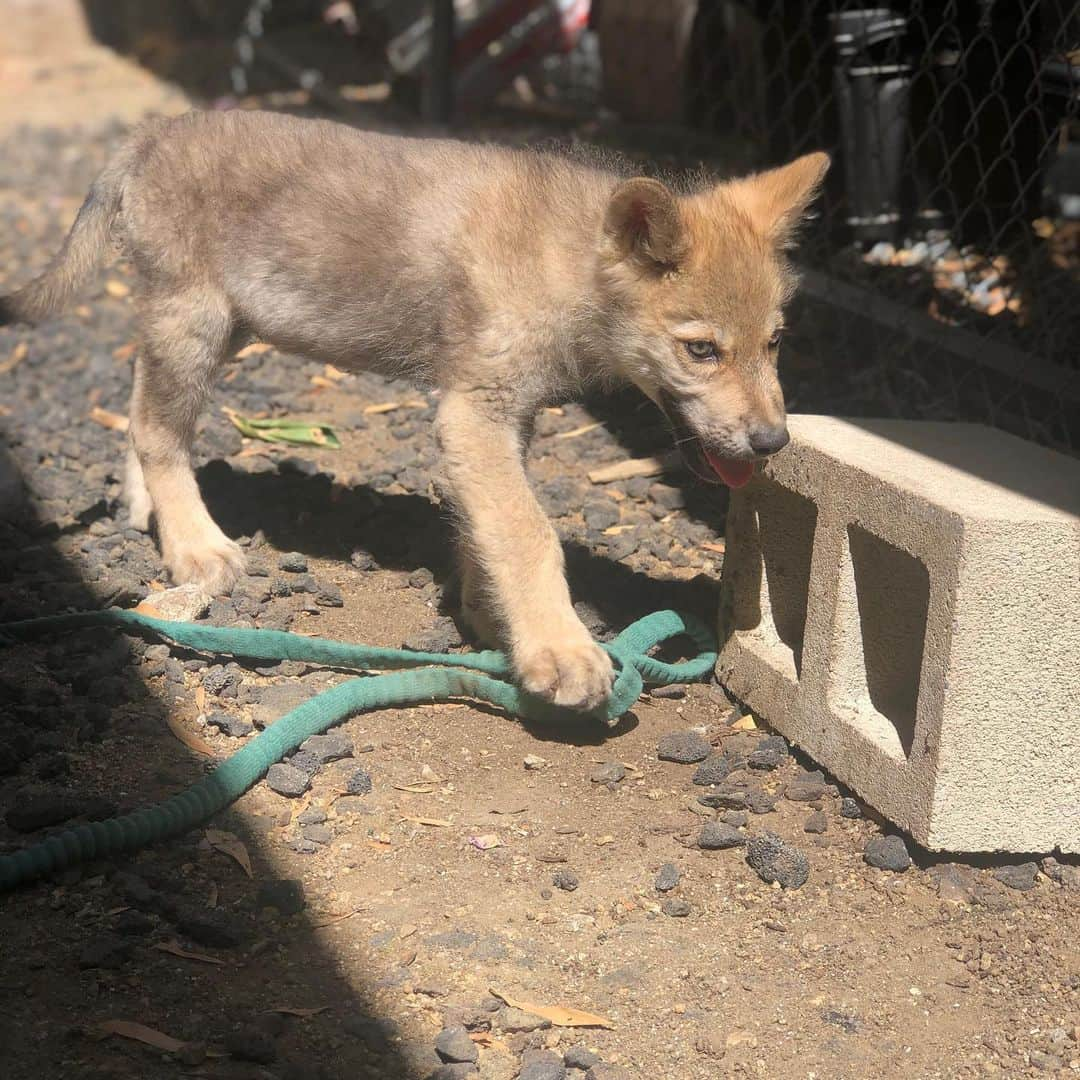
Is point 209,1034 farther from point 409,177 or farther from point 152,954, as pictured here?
point 409,177

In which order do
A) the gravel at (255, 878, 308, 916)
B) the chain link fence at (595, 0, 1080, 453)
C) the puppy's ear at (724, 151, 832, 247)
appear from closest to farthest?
the gravel at (255, 878, 308, 916) < the puppy's ear at (724, 151, 832, 247) < the chain link fence at (595, 0, 1080, 453)

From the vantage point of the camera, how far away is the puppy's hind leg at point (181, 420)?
410 cm

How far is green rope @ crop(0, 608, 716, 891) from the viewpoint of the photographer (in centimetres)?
332

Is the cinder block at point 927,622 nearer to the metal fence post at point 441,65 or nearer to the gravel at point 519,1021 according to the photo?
the gravel at point 519,1021

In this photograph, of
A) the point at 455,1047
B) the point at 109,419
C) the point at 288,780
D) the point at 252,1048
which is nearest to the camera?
the point at 252,1048

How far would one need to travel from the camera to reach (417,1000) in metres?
2.58

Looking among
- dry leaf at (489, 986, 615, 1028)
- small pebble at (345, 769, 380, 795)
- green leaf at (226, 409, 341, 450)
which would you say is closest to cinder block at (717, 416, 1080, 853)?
dry leaf at (489, 986, 615, 1028)

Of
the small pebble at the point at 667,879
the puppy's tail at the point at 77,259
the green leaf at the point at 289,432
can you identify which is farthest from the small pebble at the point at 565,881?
the green leaf at the point at 289,432

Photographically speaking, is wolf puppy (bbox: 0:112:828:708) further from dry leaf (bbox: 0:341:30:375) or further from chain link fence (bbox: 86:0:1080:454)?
dry leaf (bbox: 0:341:30:375)

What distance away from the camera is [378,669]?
3713 mm

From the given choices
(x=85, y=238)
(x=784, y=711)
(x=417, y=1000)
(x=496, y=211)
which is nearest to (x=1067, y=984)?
(x=784, y=711)

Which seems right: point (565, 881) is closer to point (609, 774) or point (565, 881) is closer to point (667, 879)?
point (667, 879)

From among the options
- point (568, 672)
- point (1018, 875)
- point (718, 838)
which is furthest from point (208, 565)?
point (1018, 875)

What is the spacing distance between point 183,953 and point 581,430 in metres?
3.27
